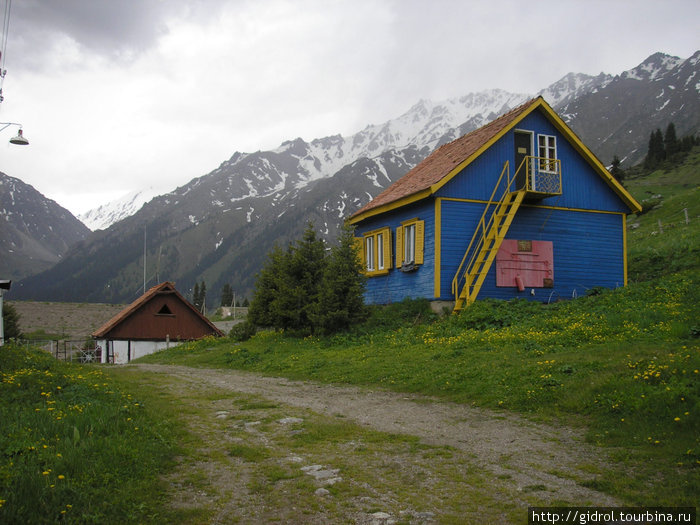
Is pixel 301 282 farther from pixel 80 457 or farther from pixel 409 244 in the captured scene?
pixel 80 457

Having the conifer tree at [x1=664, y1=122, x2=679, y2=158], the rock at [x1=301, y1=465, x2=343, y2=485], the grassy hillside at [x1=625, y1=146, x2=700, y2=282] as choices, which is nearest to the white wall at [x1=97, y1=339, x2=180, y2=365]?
the grassy hillside at [x1=625, y1=146, x2=700, y2=282]

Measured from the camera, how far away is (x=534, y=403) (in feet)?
36.3

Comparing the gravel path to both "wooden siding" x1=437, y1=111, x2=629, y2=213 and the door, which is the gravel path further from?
the door

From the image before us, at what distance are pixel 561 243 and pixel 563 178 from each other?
9.27 feet

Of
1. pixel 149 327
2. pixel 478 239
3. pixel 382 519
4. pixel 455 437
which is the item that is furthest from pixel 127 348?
pixel 382 519

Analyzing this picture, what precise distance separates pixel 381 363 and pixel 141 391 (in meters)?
6.28

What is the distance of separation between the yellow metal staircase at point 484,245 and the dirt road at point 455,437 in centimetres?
936

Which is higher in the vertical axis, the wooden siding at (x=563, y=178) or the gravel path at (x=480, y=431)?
the wooden siding at (x=563, y=178)

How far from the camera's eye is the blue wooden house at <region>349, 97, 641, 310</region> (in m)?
23.7

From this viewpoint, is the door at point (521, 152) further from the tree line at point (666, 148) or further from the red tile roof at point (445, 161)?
the tree line at point (666, 148)

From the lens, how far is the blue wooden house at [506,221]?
23703 mm

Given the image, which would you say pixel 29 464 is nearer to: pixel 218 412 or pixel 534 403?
pixel 218 412

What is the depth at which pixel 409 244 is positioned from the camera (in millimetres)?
25562

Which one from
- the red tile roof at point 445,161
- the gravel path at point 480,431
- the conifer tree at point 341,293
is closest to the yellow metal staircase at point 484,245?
the red tile roof at point 445,161
